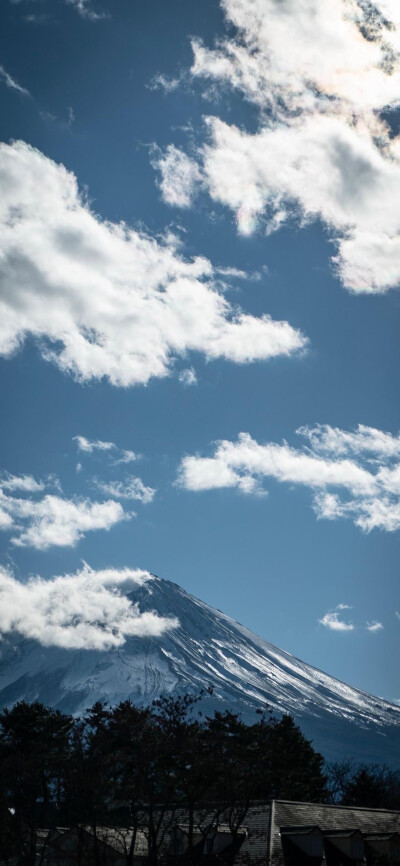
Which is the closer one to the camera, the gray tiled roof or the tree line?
the tree line

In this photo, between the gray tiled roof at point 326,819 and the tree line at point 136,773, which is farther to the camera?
the gray tiled roof at point 326,819

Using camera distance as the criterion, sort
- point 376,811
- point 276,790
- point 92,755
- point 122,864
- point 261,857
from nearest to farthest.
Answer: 1. point 261,857
2. point 92,755
3. point 122,864
4. point 376,811
5. point 276,790

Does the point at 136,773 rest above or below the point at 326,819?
above

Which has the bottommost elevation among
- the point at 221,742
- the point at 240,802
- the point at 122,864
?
the point at 122,864

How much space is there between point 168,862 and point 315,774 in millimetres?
32581

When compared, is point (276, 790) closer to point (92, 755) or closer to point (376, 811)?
point (376, 811)

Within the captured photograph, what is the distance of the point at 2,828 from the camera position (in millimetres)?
40219

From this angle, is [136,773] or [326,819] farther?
[326,819]

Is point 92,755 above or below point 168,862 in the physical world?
above

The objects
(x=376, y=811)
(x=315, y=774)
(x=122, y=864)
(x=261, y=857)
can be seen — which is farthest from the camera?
(x=315, y=774)

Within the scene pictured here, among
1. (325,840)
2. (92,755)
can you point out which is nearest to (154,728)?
(92,755)

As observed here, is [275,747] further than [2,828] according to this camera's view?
Yes

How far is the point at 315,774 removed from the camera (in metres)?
65.6

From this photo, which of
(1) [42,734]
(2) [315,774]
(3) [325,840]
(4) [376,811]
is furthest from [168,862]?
(2) [315,774]
